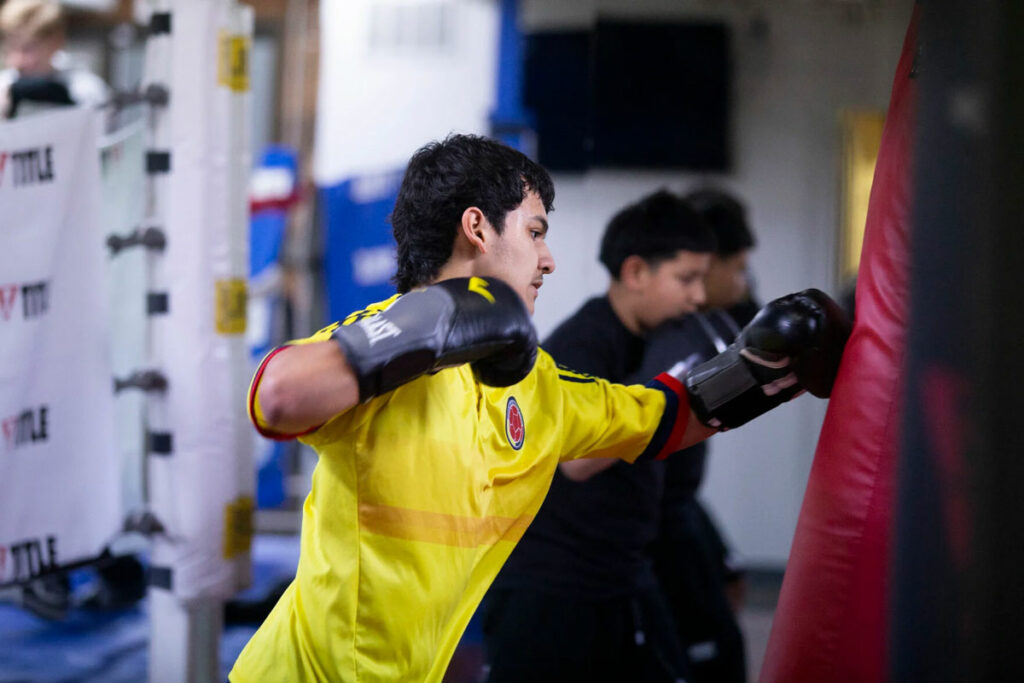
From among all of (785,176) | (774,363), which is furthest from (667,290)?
(785,176)

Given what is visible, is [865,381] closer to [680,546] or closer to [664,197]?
[664,197]

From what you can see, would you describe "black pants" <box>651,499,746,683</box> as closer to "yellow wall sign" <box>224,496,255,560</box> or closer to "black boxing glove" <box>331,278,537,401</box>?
"yellow wall sign" <box>224,496,255,560</box>

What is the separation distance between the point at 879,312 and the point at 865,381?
103mm

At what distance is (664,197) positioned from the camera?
97.3 inches

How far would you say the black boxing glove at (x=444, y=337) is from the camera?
1.24 meters

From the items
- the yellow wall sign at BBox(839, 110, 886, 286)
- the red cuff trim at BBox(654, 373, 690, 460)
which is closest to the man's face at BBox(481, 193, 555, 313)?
the red cuff trim at BBox(654, 373, 690, 460)

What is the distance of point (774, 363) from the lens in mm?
1675

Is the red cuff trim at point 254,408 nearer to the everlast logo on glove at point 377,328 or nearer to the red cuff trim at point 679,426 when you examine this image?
the everlast logo on glove at point 377,328

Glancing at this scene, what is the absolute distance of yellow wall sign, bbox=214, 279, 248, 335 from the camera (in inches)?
107

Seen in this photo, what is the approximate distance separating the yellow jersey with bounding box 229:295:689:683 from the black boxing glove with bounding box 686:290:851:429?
0.39m

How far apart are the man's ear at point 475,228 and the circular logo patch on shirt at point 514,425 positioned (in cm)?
25

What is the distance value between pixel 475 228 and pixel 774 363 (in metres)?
A: 0.54

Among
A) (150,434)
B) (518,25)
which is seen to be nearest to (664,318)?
(150,434)

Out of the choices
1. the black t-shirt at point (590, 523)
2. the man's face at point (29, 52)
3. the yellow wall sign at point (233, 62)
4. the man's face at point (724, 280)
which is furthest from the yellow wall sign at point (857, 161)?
the man's face at point (29, 52)
